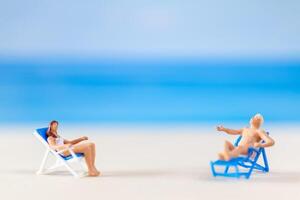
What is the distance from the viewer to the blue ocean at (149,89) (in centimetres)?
1284

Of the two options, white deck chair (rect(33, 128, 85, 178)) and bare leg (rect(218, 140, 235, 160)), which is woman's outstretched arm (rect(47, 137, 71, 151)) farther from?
bare leg (rect(218, 140, 235, 160))

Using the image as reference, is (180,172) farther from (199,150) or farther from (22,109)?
(22,109)

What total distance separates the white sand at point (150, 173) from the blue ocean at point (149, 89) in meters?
2.55

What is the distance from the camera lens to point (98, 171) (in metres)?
6.05

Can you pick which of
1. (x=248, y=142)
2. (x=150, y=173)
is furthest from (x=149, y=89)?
(x=248, y=142)

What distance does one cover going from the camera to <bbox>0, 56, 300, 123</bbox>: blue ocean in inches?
505

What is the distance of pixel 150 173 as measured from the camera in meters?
6.14

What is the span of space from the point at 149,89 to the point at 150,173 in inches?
283

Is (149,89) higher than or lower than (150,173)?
higher

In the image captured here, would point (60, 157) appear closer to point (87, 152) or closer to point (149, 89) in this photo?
point (87, 152)

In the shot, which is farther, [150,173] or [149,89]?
[149,89]

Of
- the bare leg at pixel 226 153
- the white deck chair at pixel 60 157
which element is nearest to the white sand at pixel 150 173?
the white deck chair at pixel 60 157

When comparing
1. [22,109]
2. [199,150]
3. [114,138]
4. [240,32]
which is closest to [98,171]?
[199,150]

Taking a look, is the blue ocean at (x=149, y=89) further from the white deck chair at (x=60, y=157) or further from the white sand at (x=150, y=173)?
the white deck chair at (x=60, y=157)
